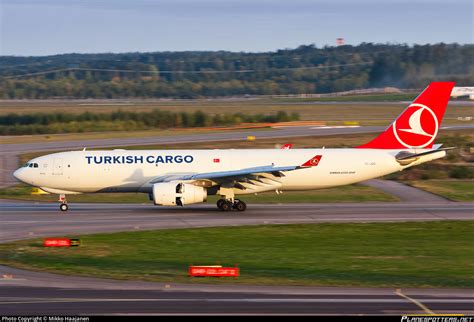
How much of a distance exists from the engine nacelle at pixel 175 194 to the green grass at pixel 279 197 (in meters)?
6.88

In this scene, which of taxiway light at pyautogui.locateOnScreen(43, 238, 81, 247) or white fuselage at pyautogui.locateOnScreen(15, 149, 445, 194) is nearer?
taxiway light at pyautogui.locateOnScreen(43, 238, 81, 247)

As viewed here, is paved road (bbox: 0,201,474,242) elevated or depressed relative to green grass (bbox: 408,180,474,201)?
elevated

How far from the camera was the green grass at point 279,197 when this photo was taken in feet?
161

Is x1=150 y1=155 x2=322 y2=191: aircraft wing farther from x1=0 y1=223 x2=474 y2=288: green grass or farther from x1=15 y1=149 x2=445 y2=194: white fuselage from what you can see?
x1=0 y1=223 x2=474 y2=288: green grass

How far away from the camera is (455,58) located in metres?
95.6

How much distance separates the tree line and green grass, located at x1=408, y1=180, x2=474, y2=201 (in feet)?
149

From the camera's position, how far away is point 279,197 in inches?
1993

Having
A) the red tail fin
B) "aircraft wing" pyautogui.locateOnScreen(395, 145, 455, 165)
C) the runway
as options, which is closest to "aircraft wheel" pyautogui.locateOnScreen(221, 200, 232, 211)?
the red tail fin

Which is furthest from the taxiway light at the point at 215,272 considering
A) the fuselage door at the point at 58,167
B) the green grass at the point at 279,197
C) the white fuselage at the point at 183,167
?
the green grass at the point at 279,197

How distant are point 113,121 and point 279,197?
52.4 metres

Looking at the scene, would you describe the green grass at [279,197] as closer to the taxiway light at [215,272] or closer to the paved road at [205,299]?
the taxiway light at [215,272]

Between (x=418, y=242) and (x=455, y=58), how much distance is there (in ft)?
215

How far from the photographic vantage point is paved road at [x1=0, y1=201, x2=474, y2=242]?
38.6 metres

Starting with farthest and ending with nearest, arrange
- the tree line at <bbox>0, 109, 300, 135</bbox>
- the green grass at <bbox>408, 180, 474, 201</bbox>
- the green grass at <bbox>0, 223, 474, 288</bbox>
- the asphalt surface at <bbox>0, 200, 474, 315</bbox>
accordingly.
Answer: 1. the tree line at <bbox>0, 109, 300, 135</bbox>
2. the green grass at <bbox>408, 180, 474, 201</bbox>
3. the green grass at <bbox>0, 223, 474, 288</bbox>
4. the asphalt surface at <bbox>0, 200, 474, 315</bbox>
